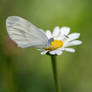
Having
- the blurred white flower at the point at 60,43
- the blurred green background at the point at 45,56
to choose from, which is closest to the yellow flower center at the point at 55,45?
the blurred white flower at the point at 60,43

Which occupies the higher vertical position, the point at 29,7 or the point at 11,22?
the point at 29,7

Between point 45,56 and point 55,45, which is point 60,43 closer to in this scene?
point 55,45

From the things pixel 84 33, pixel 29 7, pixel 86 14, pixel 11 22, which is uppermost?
pixel 29 7

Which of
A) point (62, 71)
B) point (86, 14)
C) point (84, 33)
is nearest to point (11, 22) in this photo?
point (62, 71)

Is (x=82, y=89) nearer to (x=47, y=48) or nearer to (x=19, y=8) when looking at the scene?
(x=47, y=48)

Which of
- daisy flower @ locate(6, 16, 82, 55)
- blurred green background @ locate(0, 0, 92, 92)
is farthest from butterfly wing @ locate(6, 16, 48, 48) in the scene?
blurred green background @ locate(0, 0, 92, 92)

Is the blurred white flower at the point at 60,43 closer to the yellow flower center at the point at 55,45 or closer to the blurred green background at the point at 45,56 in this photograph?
the yellow flower center at the point at 55,45
